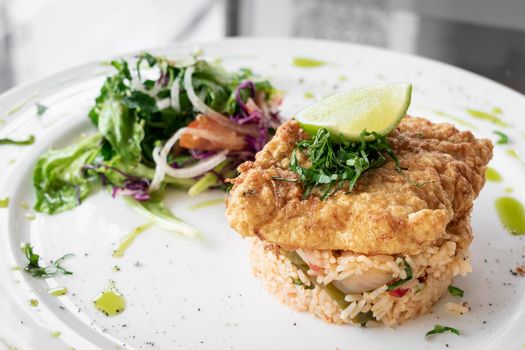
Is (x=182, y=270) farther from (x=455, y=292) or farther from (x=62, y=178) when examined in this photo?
(x=455, y=292)

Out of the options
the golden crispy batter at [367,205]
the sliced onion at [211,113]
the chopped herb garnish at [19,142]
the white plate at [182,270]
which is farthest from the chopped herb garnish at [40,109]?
the golden crispy batter at [367,205]

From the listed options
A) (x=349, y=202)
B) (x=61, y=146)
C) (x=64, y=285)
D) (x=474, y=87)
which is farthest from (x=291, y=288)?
(x=474, y=87)

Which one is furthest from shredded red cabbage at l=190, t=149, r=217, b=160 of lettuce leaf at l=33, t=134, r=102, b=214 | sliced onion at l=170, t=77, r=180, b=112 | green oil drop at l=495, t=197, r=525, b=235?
green oil drop at l=495, t=197, r=525, b=235

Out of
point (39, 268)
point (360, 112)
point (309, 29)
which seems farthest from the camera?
point (309, 29)

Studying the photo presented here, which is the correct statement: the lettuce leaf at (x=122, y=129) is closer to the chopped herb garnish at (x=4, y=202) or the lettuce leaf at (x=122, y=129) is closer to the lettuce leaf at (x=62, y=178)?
the lettuce leaf at (x=62, y=178)

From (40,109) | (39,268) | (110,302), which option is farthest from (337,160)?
(40,109)

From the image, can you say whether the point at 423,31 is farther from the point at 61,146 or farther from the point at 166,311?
the point at 166,311

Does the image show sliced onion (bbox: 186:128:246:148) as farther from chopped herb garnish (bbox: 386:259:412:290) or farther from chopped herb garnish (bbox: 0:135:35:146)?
chopped herb garnish (bbox: 386:259:412:290)
